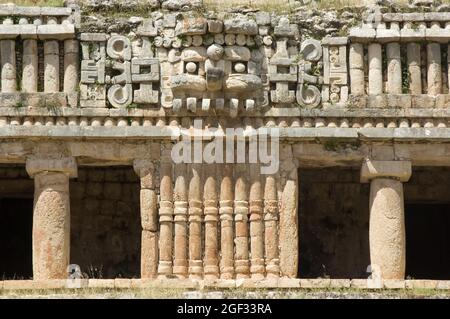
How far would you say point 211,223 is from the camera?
25.9 meters

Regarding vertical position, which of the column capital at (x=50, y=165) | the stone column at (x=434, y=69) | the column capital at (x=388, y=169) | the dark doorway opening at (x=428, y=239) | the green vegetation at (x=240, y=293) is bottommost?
the green vegetation at (x=240, y=293)

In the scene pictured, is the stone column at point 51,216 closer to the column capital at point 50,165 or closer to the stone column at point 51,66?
the column capital at point 50,165

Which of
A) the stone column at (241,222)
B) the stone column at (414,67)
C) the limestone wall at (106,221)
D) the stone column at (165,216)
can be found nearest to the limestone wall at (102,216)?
the limestone wall at (106,221)

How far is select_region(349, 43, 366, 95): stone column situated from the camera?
26.5 m

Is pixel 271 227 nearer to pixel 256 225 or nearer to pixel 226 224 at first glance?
pixel 256 225

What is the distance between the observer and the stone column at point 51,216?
25.7m

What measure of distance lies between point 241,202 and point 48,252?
9.54ft

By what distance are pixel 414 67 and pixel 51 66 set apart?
5446mm

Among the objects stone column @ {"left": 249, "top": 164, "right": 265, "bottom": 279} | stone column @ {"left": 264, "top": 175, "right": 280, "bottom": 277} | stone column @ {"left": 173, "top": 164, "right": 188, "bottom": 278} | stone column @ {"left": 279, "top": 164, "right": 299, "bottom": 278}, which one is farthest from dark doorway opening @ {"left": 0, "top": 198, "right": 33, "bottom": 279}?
stone column @ {"left": 279, "top": 164, "right": 299, "bottom": 278}

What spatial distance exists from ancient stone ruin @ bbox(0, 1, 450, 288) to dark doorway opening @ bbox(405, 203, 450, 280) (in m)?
3.61

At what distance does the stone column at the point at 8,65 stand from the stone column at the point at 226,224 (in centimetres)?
340

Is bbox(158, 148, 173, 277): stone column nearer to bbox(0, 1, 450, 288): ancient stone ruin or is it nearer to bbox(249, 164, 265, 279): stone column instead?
bbox(0, 1, 450, 288): ancient stone ruin

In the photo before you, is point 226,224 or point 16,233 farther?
point 16,233

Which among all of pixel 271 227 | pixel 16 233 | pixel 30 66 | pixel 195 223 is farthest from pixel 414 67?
pixel 16 233
